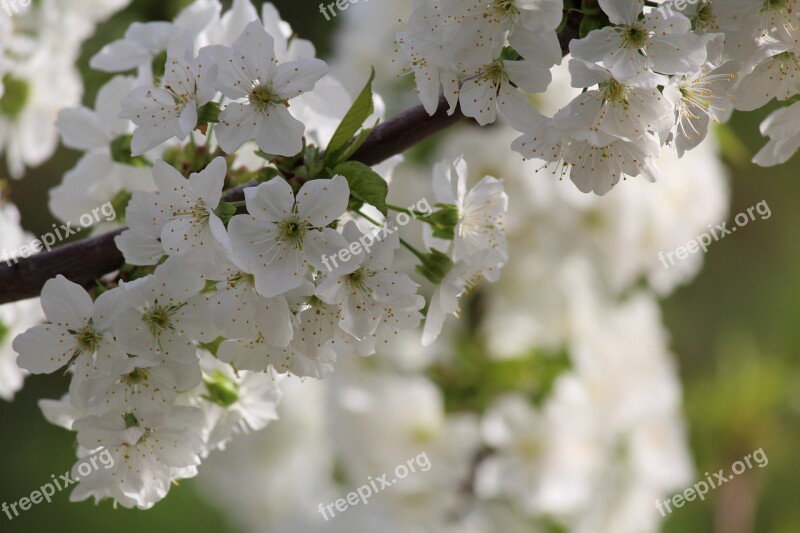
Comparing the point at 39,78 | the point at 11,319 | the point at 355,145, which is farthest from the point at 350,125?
the point at 39,78

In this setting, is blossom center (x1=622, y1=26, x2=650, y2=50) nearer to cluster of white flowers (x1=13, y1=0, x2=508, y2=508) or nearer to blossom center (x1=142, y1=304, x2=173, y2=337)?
cluster of white flowers (x1=13, y1=0, x2=508, y2=508)

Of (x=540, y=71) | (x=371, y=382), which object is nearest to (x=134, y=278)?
(x=540, y=71)

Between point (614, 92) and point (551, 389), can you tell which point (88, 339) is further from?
point (551, 389)

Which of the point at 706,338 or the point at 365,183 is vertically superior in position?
the point at 365,183

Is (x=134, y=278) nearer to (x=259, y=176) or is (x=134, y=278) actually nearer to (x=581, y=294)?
(x=259, y=176)

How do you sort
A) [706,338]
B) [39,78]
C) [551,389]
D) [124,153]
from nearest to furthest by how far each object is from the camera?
[124,153] < [39,78] < [551,389] < [706,338]

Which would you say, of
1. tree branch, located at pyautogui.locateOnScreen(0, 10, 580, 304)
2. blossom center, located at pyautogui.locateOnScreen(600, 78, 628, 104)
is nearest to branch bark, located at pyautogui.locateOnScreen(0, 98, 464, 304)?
tree branch, located at pyautogui.locateOnScreen(0, 10, 580, 304)
